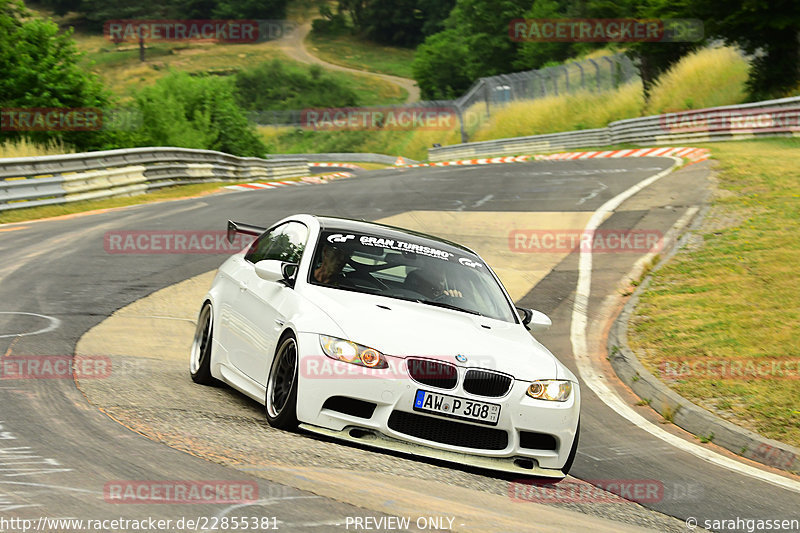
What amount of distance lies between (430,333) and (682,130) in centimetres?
3360

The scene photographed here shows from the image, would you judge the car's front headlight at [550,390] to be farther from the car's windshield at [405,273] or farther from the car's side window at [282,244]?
the car's side window at [282,244]

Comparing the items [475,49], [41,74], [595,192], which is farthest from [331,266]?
[475,49]

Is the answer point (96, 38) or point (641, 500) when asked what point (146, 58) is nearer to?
point (96, 38)

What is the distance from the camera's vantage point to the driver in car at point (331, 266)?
24.3 feet

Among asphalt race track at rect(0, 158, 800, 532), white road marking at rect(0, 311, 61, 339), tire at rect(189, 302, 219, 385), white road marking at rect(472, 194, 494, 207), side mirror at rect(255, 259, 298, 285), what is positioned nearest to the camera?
asphalt race track at rect(0, 158, 800, 532)

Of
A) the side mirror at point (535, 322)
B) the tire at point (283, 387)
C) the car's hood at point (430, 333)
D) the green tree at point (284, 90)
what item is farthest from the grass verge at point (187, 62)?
the tire at point (283, 387)

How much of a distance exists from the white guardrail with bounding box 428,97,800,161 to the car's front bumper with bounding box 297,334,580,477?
26.3 m

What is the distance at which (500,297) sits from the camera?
8.05 metres

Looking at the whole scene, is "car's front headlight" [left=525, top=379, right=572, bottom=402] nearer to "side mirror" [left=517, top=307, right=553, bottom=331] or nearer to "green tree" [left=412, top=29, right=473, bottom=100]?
"side mirror" [left=517, top=307, right=553, bottom=331]

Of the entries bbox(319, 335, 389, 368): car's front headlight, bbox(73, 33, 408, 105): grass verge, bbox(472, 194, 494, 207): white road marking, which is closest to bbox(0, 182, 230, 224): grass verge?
bbox(472, 194, 494, 207): white road marking

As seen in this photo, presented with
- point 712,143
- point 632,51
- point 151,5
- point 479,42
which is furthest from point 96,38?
point 712,143

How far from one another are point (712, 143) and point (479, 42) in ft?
217

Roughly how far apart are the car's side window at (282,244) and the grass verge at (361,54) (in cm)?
13327

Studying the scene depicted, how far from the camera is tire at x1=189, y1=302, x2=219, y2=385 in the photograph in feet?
27.5
